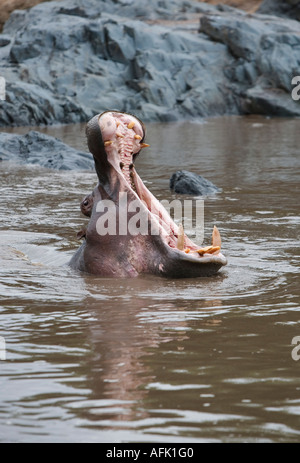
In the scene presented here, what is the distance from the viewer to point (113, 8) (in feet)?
109

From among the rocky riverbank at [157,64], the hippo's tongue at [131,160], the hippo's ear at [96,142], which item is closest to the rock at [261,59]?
the rocky riverbank at [157,64]

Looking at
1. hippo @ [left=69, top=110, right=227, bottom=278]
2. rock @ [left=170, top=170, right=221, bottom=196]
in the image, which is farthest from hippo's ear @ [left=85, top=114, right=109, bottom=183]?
rock @ [left=170, top=170, right=221, bottom=196]

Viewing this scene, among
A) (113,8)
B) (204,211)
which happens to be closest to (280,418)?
(204,211)

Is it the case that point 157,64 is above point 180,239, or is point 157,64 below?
above

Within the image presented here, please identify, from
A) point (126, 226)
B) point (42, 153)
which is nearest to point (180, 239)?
point (126, 226)

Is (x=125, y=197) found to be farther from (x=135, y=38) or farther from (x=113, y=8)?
(x=113, y=8)

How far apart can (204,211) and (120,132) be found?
12.0ft

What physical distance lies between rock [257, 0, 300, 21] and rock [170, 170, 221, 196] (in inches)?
938

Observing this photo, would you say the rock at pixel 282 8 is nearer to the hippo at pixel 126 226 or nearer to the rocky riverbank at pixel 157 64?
the rocky riverbank at pixel 157 64

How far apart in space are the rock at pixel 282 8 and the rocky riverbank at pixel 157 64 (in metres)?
2.20

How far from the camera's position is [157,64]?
28.5 meters

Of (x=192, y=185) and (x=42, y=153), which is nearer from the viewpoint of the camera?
(x=192, y=185)

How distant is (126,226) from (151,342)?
1.54 m

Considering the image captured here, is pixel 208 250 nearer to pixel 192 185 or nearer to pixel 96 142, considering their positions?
pixel 96 142
